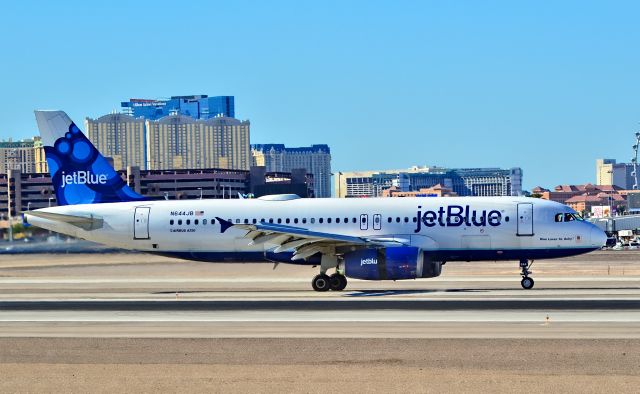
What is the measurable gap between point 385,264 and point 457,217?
4.24 metres

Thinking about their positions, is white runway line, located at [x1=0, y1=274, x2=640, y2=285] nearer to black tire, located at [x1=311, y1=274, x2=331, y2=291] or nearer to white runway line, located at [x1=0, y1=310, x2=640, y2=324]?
black tire, located at [x1=311, y1=274, x2=331, y2=291]

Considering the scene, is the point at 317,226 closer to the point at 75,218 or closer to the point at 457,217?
the point at 457,217

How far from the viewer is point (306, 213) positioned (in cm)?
4794

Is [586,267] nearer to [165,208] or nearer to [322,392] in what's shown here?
[165,208]

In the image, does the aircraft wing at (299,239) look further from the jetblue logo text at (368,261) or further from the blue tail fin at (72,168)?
the blue tail fin at (72,168)

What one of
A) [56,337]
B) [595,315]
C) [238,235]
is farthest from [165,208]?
[595,315]

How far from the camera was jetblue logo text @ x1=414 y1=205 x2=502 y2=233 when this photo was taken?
46094mm

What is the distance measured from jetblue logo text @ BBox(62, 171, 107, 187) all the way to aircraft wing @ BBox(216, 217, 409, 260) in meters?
7.21

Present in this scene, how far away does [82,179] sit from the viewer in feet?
168

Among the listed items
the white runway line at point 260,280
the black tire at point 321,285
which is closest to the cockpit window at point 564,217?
the white runway line at point 260,280

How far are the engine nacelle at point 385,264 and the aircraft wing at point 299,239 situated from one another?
0.81 m

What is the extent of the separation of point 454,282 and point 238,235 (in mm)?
9998

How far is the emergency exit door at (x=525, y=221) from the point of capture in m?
45.9

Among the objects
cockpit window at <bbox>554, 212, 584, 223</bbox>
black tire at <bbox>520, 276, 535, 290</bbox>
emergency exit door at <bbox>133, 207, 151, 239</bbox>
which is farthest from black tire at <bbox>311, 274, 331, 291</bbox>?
cockpit window at <bbox>554, 212, 584, 223</bbox>
